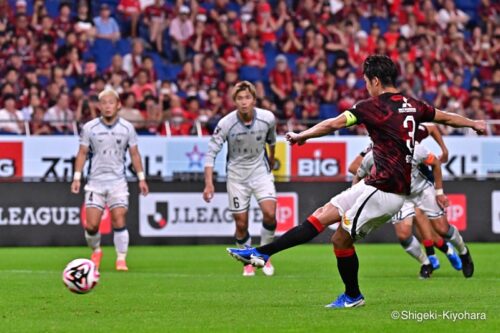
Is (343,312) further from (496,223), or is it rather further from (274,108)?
(274,108)

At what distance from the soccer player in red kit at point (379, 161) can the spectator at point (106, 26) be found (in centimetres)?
1582

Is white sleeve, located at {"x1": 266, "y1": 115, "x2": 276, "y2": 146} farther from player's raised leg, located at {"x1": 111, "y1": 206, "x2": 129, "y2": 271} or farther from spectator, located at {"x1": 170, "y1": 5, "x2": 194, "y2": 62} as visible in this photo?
spectator, located at {"x1": 170, "y1": 5, "x2": 194, "y2": 62}

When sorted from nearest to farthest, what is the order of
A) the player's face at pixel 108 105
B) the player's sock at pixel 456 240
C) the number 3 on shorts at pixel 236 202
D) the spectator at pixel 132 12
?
the player's sock at pixel 456 240 < the number 3 on shorts at pixel 236 202 < the player's face at pixel 108 105 < the spectator at pixel 132 12

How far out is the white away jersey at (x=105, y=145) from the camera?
52.5 feet

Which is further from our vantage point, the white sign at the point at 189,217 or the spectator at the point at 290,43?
the spectator at the point at 290,43

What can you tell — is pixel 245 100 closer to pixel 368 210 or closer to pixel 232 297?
pixel 232 297

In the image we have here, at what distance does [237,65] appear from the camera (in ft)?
85.4

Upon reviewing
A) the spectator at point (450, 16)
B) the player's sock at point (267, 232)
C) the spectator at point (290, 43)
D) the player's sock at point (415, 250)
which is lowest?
the player's sock at point (415, 250)

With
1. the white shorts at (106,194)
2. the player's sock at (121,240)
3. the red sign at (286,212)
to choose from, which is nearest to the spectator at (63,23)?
the red sign at (286,212)

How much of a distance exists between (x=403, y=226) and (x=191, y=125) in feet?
28.7

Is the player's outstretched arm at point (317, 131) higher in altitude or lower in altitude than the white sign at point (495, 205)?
higher

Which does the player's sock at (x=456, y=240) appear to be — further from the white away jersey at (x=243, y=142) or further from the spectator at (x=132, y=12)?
the spectator at (x=132, y=12)

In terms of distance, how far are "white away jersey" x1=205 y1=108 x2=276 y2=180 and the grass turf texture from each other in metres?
1.36

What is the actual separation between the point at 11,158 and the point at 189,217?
343cm
